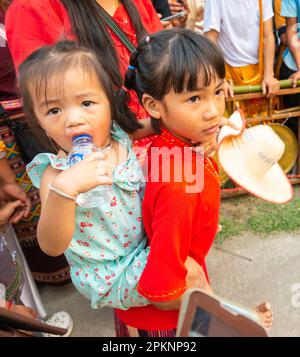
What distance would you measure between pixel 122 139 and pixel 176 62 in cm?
31

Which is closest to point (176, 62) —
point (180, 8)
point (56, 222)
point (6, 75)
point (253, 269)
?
point (56, 222)

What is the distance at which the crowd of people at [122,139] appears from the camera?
0.93m

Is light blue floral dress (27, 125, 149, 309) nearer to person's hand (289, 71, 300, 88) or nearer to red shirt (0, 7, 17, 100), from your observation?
red shirt (0, 7, 17, 100)

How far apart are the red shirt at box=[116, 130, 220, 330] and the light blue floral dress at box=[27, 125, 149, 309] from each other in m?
0.06

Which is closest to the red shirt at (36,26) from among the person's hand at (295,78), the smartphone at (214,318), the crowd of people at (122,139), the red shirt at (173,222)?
the crowd of people at (122,139)

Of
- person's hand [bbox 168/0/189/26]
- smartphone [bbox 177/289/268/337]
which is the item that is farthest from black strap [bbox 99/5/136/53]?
person's hand [bbox 168/0/189/26]

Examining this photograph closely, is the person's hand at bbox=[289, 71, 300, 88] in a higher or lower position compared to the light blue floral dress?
lower

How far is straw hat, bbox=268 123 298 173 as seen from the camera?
2723 mm

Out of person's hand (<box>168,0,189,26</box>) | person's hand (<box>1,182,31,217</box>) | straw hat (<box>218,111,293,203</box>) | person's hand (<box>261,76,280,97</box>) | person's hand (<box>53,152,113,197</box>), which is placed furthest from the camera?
person's hand (<box>168,0,189,26</box>)

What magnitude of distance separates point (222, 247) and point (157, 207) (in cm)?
165

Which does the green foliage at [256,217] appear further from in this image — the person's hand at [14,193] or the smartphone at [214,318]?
the smartphone at [214,318]
